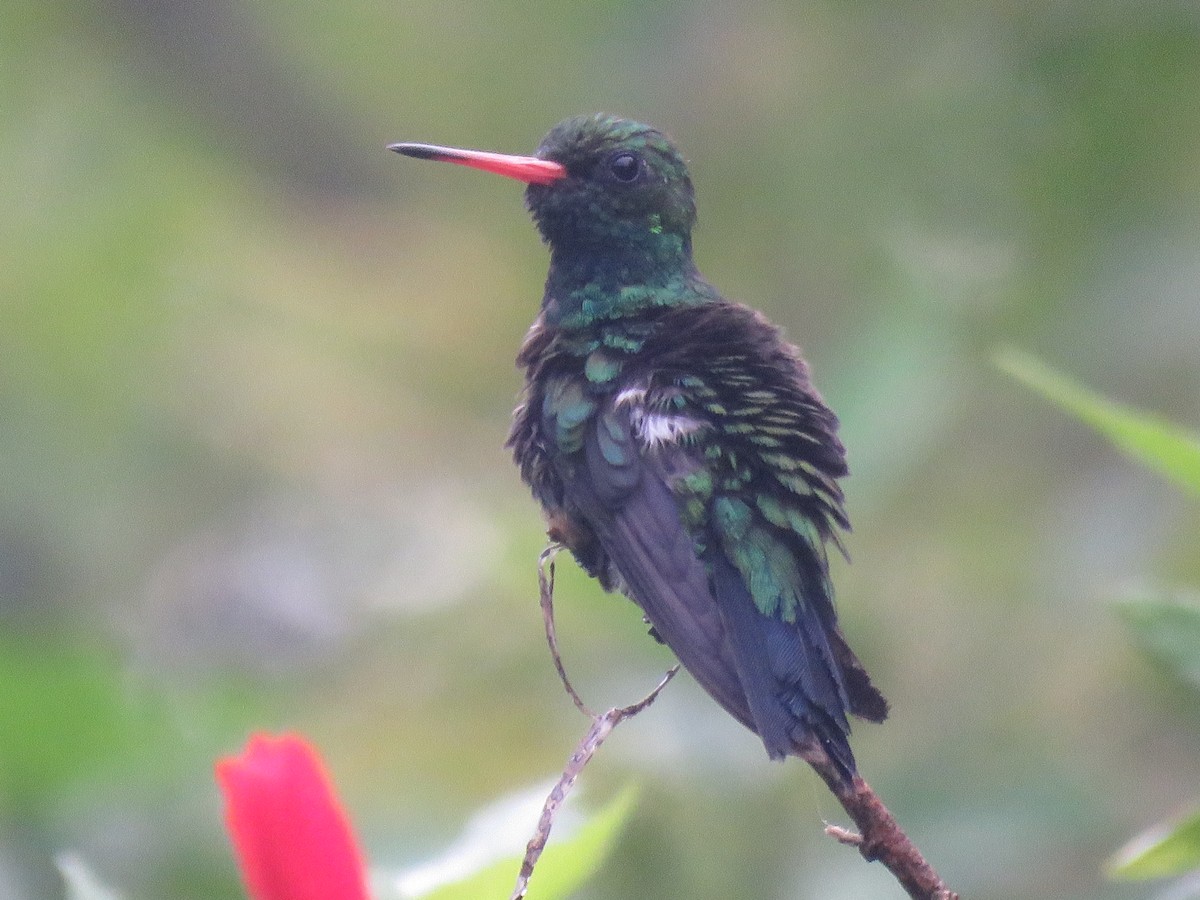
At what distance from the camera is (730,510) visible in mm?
1883

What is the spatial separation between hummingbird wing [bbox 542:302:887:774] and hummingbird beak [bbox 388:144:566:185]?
0.30m

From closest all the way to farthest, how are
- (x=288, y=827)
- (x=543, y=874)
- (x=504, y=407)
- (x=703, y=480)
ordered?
(x=288, y=827) < (x=543, y=874) < (x=703, y=480) < (x=504, y=407)

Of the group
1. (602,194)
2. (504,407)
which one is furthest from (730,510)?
(504,407)

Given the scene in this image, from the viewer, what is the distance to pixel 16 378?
189 inches

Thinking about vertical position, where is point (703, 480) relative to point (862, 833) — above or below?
above

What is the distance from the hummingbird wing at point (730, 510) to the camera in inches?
67.1

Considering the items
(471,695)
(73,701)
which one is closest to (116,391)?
(471,695)

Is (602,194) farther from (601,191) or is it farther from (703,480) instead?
(703,480)

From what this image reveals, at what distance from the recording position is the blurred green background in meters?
2.79

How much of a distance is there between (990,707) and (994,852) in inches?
14.4

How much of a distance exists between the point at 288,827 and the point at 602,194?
4.73 feet

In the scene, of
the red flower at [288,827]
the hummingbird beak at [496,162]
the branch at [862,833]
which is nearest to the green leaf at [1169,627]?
the branch at [862,833]

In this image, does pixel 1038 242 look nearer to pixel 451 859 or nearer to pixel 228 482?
pixel 228 482

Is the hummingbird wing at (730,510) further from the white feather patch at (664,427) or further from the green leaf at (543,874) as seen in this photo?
the green leaf at (543,874)
